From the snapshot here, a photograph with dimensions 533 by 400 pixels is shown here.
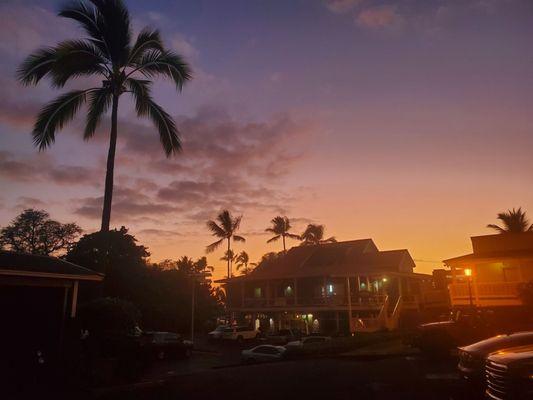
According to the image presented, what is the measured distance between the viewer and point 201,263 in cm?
9069

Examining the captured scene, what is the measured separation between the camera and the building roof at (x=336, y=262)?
39.3 meters

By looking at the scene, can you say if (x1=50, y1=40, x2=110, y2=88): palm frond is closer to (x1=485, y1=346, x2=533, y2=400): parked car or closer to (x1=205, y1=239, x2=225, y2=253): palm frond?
(x1=485, y1=346, x2=533, y2=400): parked car

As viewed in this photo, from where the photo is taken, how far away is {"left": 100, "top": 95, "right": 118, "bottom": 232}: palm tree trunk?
22219 millimetres

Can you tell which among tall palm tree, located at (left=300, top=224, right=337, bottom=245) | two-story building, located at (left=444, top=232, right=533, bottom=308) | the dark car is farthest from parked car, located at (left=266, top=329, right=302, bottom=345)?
tall palm tree, located at (left=300, top=224, right=337, bottom=245)

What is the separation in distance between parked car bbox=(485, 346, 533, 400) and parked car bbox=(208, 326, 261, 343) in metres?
31.9

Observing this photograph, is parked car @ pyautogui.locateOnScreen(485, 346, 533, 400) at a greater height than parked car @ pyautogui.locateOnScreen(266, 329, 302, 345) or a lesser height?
greater

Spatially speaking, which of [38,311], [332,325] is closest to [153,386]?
[38,311]

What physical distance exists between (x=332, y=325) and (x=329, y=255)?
753 centimetres

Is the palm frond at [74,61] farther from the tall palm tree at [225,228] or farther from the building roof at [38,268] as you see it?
the tall palm tree at [225,228]

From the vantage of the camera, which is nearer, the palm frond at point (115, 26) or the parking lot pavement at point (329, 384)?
the parking lot pavement at point (329, 384)

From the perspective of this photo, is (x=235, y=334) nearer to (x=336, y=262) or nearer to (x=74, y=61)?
(x=336, y=262)

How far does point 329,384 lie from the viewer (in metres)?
12.8

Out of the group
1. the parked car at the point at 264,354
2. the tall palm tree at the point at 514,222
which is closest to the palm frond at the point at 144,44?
the parked car at the point at 264,354

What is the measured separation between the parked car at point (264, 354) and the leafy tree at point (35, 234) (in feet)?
112
